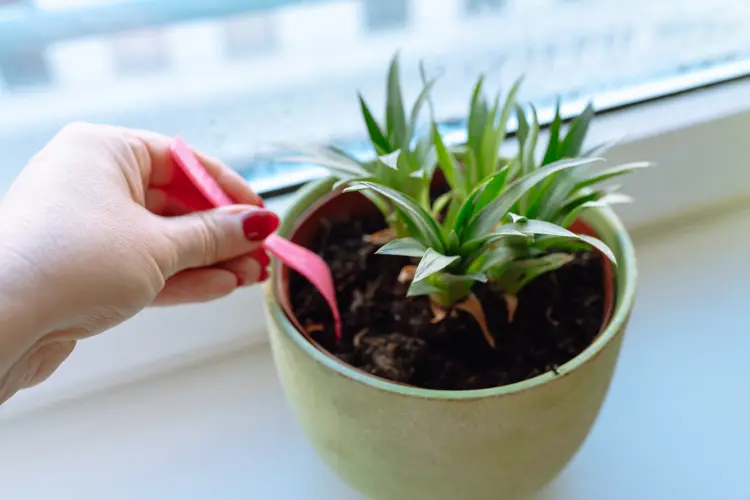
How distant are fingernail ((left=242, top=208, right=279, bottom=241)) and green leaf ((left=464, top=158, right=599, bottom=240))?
0.46ft

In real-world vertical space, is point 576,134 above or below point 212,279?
above

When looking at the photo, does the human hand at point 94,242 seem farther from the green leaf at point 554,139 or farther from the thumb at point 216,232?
the green leaf at point 554,139

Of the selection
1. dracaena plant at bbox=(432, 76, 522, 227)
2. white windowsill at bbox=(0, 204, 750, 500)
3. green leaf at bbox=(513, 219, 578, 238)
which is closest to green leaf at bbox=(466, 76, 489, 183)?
dracaena plant at bbox=(432, 76, 522, 227)

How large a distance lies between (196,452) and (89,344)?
0.13 metres

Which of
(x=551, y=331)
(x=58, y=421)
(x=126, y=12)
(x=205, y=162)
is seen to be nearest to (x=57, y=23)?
(x=126, y=12)

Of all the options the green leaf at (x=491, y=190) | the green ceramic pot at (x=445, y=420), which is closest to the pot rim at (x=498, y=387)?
the green ceramic pot at (x=445, y=420)

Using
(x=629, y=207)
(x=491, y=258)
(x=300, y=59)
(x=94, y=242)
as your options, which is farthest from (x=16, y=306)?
(x=629, y=207)

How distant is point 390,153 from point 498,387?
17 cm

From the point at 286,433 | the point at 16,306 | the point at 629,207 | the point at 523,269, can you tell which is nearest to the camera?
Result: the point at 16,306

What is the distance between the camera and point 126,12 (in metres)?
0.56

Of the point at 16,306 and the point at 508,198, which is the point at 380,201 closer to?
the point at 508,198

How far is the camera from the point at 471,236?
0.41m

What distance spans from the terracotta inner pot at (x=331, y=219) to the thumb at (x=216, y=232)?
0.03 m

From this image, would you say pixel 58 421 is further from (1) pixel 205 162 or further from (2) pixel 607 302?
(2) pixel 607 302
